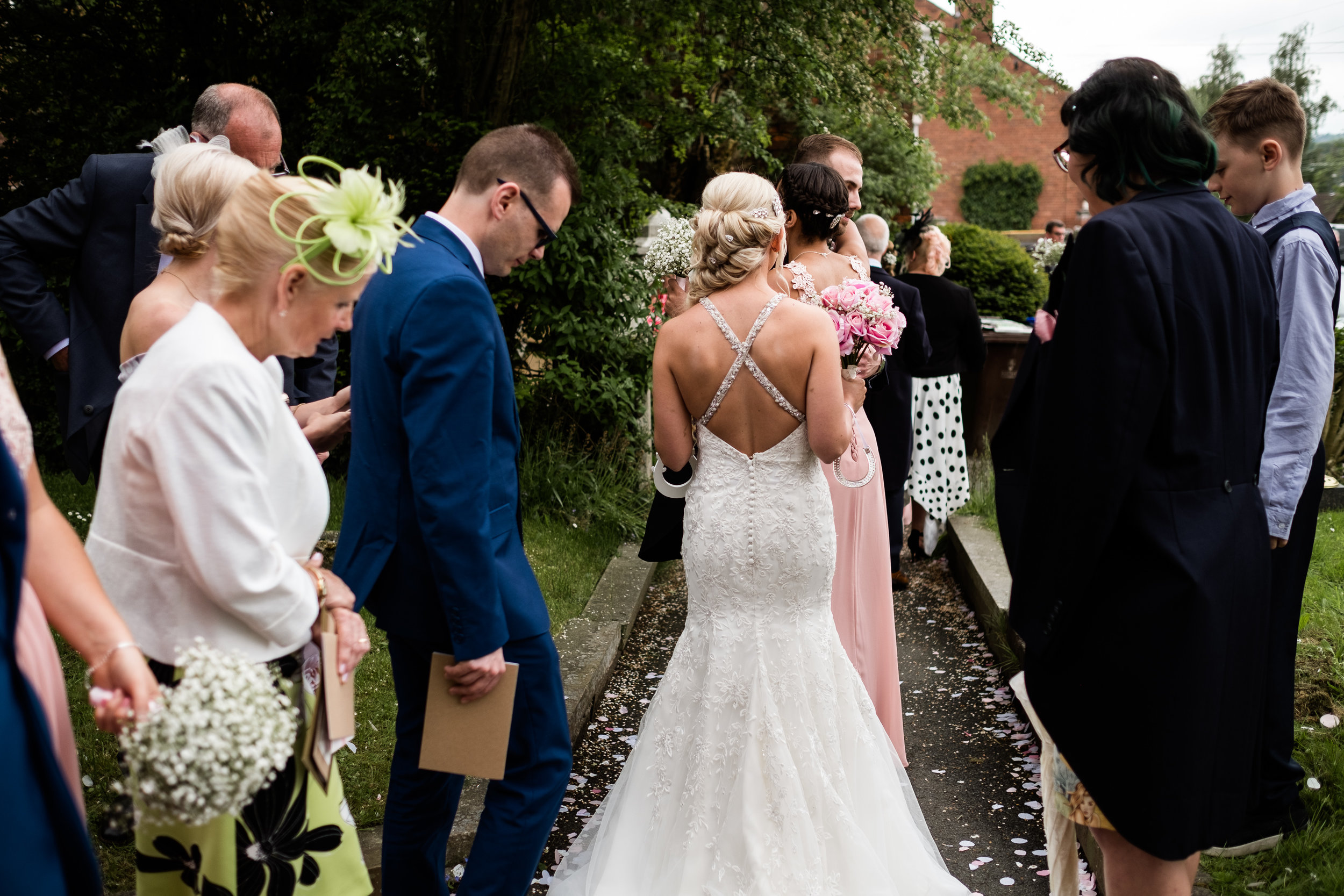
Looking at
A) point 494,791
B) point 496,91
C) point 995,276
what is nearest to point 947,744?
point 494,791

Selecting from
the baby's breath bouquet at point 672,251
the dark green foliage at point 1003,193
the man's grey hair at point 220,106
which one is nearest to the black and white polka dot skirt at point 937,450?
the baby's breath bouquet at point 672,251

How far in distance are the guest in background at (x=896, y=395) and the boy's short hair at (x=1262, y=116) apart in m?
2.01

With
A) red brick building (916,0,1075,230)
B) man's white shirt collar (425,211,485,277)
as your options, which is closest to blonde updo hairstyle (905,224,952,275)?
man's white shirt collar (425,211,485,277)

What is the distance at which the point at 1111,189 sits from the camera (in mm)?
2412

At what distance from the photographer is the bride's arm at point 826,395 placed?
333 cm

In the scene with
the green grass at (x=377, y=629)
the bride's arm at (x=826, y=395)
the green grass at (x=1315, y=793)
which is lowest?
the green grass at (x=377, y=629)

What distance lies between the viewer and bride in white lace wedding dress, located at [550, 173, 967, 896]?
333cm

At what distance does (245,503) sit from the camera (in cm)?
181

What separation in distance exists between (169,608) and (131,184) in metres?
2.33

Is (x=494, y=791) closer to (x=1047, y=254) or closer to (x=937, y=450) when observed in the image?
(x=937, y=450)

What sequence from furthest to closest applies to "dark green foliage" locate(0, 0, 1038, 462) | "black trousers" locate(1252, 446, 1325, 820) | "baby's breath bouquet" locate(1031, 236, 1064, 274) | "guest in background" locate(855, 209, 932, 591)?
"baby's breath bouquet" locate(1031, 236, 1064, 274)
"dark green foliage" locate(0, 0, 1038, 462)
"guest in background" locate(855, 209, 932, 591)
"black trousers" locate(1252, 446, 1325, 820)

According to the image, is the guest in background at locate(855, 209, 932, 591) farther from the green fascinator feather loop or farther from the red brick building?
the red brick building

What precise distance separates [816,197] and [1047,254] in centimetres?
1068

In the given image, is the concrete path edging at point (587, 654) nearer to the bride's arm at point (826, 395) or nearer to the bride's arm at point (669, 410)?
the bride's arm at point (669, 410)
